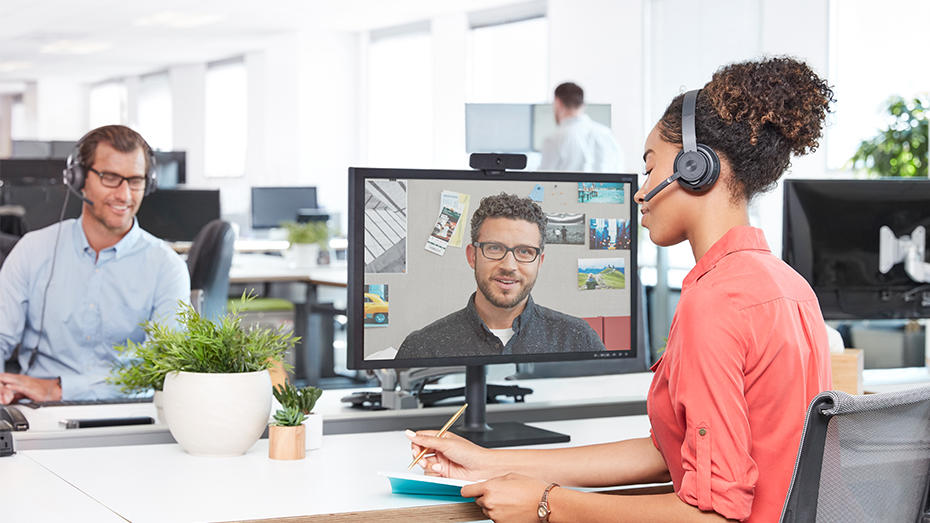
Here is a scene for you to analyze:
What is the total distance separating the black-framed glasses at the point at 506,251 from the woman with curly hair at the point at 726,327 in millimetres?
436

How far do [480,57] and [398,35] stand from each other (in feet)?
5.06

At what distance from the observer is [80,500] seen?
140 cm

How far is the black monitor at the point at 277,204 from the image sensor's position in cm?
747

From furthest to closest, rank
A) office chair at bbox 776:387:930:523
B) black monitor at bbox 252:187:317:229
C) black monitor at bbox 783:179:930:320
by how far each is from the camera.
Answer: black monitor at bbox 252:187:317:229
black monitor at bbox 783:179:930:320
office chair at bbox 776:387:930:523

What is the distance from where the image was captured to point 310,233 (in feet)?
18.5

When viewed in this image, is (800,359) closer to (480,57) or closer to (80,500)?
(80,500)

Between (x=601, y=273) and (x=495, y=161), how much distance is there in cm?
29

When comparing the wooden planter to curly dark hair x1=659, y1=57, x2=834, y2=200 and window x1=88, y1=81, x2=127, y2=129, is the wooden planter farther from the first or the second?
window x1=88, y1=81, x2=127, y2=129

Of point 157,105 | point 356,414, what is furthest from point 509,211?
point 157,105

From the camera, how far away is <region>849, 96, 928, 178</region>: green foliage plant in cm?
497

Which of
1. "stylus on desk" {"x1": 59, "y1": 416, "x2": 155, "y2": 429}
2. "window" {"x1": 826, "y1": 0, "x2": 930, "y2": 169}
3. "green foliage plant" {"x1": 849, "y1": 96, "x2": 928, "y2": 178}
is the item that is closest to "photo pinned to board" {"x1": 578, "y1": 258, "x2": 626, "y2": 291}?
"stylus on desk" {"x1": 59, "y1": 416, "x2": 155, "y2": 429}

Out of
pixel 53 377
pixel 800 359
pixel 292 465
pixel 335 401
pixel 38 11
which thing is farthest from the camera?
pixel 38 11

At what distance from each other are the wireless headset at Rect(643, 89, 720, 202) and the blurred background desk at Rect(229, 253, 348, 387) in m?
3.73

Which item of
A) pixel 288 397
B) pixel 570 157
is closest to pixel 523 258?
pixel 288 397
